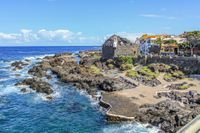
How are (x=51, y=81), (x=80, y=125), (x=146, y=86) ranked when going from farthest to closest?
(x=51, y=81) < (x=146, y=86) < (x=80, y=125)

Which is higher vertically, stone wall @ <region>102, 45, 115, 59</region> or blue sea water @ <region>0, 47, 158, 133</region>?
stone wall @ <region>102, 45, 115, 59</region>

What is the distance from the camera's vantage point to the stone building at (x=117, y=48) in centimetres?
10025

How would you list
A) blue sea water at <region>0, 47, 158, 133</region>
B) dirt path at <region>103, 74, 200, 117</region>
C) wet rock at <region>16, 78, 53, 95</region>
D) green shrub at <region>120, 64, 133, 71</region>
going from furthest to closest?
green shrub at <region>120, 64, 133, 71</region>, wet rock at <region>16, 78, 53, 95</region>, dirt path at <region>103, 74, 200, 117</region>, blue sea water at <region>0, 47, 158, 133</region>

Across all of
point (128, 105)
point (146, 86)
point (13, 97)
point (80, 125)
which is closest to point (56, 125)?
point (80, 125)

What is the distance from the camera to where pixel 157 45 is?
10269 centimetres

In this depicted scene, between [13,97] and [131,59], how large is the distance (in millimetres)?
43037

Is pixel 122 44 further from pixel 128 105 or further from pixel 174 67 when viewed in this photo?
pixel 128 105

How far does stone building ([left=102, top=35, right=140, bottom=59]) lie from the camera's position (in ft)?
329

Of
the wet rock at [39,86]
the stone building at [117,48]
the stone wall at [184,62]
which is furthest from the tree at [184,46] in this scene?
the wet rock at [39,86]

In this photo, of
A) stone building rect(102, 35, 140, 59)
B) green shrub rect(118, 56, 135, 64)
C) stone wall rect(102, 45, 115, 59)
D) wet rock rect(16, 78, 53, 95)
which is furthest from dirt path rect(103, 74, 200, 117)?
stone wall rect(102, 45, 115, 59)

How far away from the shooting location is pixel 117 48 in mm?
100562

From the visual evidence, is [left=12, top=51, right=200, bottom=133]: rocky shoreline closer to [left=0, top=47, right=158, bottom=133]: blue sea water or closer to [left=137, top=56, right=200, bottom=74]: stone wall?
[left=0, top=47, right=158, bottom=133]: blue sea water

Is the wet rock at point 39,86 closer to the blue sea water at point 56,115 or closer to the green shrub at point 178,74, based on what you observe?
the blue sea water at point 56,115

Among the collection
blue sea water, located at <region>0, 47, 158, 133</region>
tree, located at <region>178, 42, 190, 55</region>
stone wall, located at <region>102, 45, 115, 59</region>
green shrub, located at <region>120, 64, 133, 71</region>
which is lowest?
blue sea water, located at <region>0, 47, 158, 133</region>
